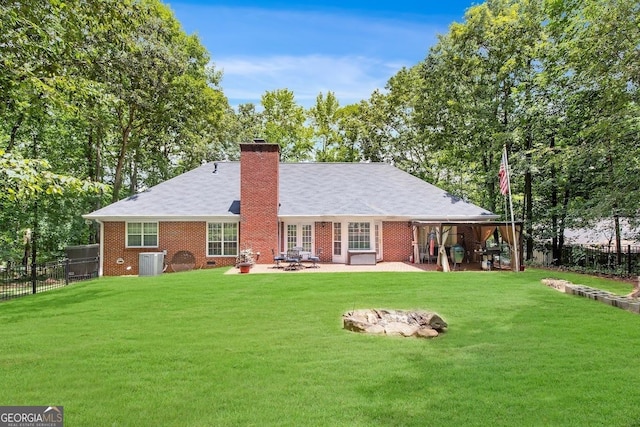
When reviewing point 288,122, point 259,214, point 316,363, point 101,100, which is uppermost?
point 288,122

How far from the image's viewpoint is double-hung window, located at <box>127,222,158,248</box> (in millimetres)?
19219

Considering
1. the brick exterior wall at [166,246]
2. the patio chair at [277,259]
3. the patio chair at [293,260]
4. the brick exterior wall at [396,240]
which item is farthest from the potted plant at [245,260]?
the brick exterior wall at [396,240]

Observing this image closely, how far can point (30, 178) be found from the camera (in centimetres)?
540

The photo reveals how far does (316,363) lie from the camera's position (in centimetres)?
595

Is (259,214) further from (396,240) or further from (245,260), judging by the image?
(396,240)

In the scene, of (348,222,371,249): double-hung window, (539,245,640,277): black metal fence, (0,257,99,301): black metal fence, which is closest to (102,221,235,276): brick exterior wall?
(0,257,99,301): black metal fence

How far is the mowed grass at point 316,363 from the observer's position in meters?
4.47

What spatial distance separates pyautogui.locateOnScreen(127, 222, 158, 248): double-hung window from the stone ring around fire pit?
1396 cm

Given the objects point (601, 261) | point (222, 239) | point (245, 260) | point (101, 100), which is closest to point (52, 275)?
point (222, 239)

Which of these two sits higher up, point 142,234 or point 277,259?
point 142,234

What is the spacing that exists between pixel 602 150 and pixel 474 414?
15817 millimetres

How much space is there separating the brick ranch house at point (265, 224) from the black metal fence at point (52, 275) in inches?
33.6

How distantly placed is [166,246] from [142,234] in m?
1.31

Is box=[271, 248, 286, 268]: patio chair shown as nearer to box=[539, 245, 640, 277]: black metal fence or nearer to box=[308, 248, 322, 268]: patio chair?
box=[308, 248, 322, 268]: patio chair
